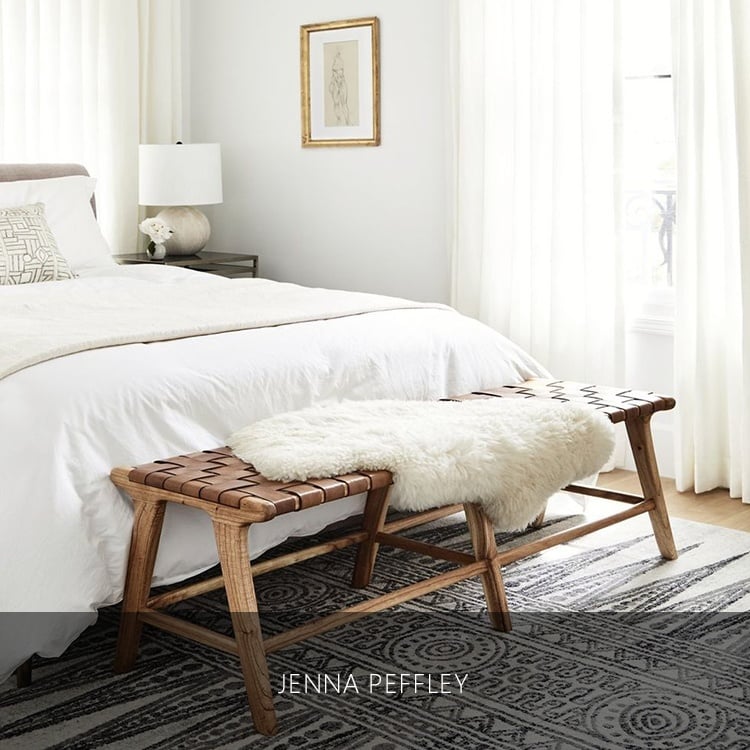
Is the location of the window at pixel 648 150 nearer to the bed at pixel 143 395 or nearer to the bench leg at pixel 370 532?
the bed at pixel 143 395

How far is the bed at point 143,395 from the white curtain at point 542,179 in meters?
0.86

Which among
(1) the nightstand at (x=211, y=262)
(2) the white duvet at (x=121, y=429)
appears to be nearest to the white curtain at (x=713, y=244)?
(2) the white duvet at (x=121, y=429)

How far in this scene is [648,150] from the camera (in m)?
4.09

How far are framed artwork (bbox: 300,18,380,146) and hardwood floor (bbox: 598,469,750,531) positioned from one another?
185 centimetres

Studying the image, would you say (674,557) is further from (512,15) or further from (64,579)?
(512,15)

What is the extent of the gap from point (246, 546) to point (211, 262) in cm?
305

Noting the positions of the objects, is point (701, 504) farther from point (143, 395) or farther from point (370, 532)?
point (143, 395)

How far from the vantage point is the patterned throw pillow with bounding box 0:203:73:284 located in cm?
383

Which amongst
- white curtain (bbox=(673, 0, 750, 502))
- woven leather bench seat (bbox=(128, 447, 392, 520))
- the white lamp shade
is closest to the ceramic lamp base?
the white lamp shade

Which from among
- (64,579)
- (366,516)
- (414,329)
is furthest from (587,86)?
(64,579)

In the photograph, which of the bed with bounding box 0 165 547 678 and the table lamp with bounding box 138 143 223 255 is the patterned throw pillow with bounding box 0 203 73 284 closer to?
the bed with bounding box 0 165 547 678

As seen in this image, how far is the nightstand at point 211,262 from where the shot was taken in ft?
16.3

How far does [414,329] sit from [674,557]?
98 cm

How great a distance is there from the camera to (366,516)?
2.88 m
